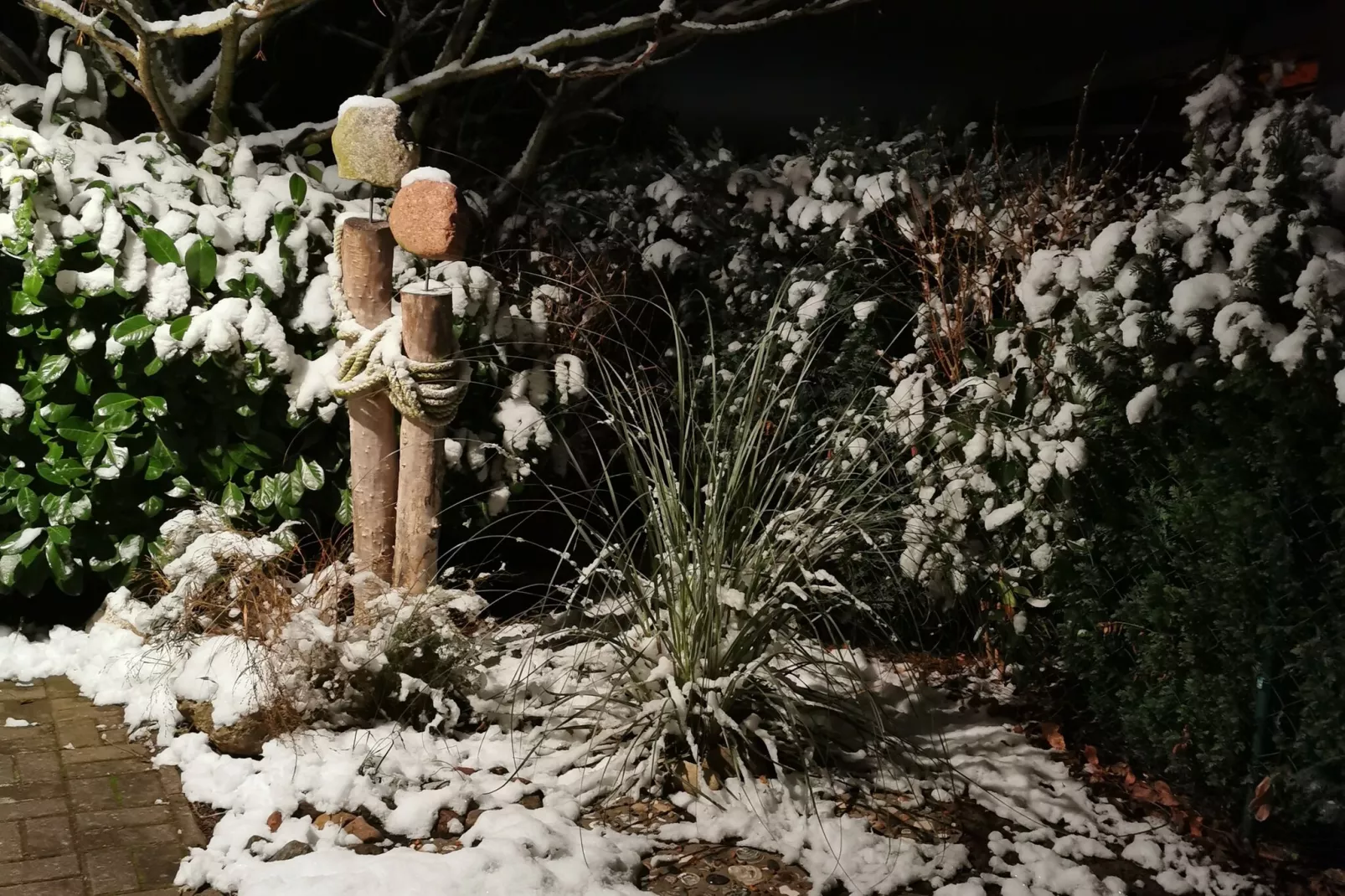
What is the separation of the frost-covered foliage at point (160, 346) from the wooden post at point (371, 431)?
0.17m

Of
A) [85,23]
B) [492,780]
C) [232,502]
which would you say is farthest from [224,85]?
[492,780]

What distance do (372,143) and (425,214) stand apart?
32 cm

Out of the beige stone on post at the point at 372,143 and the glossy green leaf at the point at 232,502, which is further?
the glossy green leaf at the point at 232,502

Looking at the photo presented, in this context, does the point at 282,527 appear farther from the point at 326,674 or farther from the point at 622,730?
the point at 622,730

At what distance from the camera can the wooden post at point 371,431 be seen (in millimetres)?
3434

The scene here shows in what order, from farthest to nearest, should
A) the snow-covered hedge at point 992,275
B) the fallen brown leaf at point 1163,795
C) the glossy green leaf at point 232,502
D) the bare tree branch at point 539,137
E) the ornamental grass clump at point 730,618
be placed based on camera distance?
the bare tree branch at point 539,137 < the glossy green leaf at point 232,502 < the fallen brown leaf at point 1163,795 < the ornamental grass clump at point 730,618 < the snow-covered hedge at point 992,275

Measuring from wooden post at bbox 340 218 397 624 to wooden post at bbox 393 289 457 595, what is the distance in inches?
2.9

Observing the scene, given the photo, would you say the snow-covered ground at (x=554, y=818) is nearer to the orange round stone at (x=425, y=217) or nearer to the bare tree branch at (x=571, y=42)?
the orange round stone at (x=425, y=217)

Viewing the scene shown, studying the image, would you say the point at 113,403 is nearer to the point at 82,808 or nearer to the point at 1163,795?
the point at 82,808

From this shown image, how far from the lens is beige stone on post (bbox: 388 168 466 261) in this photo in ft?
10.7

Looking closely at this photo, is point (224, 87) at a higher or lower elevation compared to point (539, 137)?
higher

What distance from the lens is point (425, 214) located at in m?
3.28

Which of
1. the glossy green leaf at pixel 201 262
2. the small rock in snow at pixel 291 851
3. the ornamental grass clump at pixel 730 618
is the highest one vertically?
the glossy green leaf at pixel 201 262

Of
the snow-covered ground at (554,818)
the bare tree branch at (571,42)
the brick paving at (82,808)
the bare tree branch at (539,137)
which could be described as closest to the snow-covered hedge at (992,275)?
the bare tree branch at (539,137)
